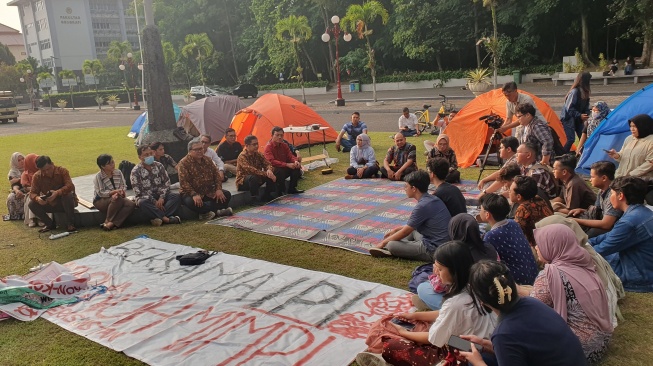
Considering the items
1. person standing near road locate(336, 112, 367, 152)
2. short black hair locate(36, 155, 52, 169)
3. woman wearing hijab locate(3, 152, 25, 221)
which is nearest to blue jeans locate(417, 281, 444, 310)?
short black hair locate(36, 155, 52, 169)

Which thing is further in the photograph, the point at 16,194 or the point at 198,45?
the point at 198,45

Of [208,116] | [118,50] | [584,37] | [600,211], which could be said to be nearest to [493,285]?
[600,211]

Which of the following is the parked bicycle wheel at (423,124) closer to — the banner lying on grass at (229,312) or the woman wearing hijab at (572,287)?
the banner lying on grass at (229,312)

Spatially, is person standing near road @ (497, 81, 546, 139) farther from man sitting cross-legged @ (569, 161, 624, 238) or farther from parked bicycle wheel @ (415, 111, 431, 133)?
parked bicycle wheel @ (415, 111, 431, 133)

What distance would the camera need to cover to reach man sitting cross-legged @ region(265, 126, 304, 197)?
9.09 m

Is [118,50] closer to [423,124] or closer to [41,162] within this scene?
[423,124]

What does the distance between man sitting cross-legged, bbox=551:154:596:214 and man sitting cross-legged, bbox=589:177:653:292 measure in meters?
1.04

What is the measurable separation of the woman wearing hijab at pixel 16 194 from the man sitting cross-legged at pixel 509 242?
7654 millimetres

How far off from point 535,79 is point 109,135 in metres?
22.9

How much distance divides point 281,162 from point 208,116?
7.26 m

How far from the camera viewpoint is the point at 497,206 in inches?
168

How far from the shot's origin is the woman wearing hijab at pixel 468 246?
4.17 m

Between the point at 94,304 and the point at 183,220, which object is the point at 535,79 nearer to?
the point at 183,220

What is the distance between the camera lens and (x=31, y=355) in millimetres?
4328
